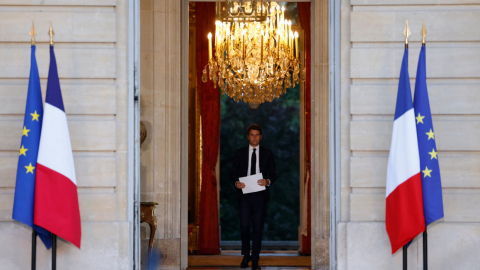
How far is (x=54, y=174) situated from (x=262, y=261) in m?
4.56

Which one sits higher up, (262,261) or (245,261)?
A: (245,261)

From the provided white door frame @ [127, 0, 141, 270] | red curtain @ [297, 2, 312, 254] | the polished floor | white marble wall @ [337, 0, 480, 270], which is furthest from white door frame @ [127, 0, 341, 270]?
red curtain @ [297, 2, 312, 254]

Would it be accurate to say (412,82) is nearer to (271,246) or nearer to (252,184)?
(252,184)

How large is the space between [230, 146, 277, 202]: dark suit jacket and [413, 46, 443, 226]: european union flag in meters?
3.18

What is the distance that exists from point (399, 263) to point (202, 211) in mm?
4705

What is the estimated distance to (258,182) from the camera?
7.27 metres

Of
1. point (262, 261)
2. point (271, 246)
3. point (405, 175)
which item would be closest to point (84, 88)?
point (405, 175)

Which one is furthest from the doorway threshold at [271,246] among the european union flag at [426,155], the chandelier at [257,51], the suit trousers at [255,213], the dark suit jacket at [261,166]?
the european union flag at [426,155]

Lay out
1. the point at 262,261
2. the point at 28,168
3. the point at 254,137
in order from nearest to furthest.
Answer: the point at 28,168 → the point at 254,137 → the point at 262,261

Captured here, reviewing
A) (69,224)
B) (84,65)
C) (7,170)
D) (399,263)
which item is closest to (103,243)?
(69,224)

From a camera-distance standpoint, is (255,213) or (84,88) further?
(255,213)

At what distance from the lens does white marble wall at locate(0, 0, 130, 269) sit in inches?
191

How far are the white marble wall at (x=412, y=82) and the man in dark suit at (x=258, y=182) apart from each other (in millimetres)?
2513

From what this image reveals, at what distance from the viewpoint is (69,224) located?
439 cm
